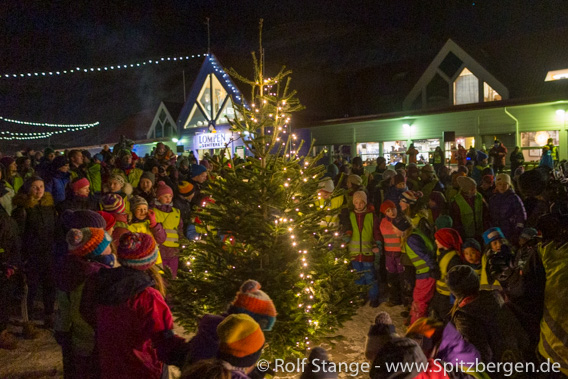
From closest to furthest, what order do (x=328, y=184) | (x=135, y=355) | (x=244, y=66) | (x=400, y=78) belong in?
1. (x=135, y=355)
2. (x=328, y=184)
3. (x=400, y=78)
4. (x=244, y=66)

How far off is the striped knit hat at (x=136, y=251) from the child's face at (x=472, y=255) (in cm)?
430

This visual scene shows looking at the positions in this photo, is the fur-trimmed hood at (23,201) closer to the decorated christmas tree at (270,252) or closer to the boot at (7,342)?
the boot at (7,342)

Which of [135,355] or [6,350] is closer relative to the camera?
[135,355]

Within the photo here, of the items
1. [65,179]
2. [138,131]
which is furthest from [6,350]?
[138,131]

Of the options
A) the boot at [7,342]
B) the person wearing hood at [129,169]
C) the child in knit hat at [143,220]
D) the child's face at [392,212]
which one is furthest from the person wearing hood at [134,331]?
the person wearing hood at [129,169]

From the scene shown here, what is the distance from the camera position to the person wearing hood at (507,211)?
281 inches

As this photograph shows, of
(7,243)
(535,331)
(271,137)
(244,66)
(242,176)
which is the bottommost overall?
(535,331)

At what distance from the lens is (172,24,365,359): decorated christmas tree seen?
13.7 ft

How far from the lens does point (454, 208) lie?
7.96 meters

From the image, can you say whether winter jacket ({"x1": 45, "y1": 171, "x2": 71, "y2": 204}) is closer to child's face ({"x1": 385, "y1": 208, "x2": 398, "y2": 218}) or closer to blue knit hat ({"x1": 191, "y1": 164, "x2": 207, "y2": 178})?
blue knit hat ({"x1": 191, "y1": 164, "x2": 207, "y2": 178})

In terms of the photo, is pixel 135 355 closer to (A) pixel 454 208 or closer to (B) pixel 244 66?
(A) pixel 454 208

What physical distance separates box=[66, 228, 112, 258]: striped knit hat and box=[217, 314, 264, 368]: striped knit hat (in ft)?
5.64

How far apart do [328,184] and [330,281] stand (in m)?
4.06

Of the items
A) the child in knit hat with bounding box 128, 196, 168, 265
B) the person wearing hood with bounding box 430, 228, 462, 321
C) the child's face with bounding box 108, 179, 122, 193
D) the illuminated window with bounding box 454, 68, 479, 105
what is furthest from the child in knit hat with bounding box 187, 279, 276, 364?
the illuminated window with bounding box 454, 68, 479, 105
